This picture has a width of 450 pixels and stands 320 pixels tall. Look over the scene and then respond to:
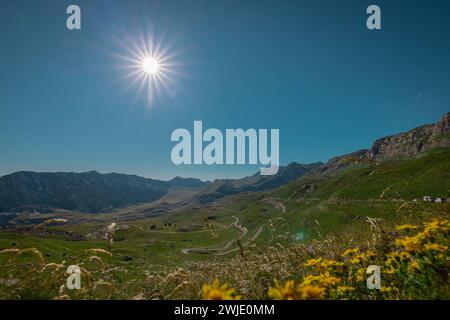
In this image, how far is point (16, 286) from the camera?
4535 millimetres

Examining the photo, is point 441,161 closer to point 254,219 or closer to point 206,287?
point 254,219

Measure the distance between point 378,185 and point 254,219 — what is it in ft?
270

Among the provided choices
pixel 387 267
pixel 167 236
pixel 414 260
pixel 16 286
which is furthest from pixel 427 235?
pixel 167 236

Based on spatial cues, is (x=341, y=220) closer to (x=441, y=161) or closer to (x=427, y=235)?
(x=441, y=161)

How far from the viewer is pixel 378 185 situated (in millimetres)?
109188

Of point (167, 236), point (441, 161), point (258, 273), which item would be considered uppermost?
point (441, 161)

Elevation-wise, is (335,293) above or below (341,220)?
above

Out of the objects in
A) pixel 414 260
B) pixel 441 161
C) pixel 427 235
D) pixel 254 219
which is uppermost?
pixel 441 161

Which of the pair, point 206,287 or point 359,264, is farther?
point 359,264
